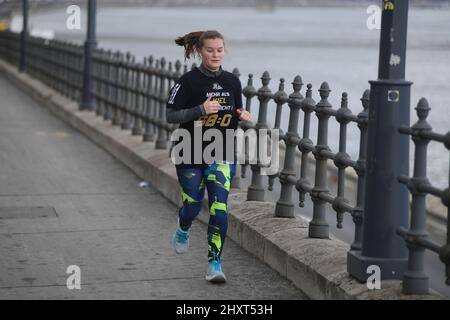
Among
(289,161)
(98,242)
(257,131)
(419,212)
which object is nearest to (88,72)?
(257,131)

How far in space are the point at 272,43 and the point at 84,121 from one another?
118m

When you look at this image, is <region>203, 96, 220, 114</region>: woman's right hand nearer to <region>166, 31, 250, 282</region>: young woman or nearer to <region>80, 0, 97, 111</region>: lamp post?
<region>166, 31, 250, 282</region>: young woman

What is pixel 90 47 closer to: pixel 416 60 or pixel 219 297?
pixel 219 297

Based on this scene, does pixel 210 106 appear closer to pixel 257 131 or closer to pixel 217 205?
pixel 217 205

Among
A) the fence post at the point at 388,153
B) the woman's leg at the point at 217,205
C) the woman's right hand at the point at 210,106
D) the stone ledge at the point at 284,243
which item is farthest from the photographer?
the woman's leg at the point at 217,205

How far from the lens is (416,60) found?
16200cm

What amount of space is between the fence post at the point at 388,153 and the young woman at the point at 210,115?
1.05 metres

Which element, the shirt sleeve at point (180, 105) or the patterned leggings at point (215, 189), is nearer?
the shirt sleeve at point (180, 105)

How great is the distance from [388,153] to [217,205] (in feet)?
4.48

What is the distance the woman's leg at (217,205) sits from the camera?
22.3 feet

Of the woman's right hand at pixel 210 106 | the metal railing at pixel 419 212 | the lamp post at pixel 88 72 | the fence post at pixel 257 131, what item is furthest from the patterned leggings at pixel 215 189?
the lamp post at pixel 88 72

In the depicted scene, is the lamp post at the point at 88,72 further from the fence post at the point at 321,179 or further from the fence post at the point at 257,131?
the fence post at the point at 321,179

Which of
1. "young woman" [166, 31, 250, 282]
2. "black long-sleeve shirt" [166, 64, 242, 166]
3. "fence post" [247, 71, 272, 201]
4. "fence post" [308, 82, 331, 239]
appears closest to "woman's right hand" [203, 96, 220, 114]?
"young woman" [166, 31, 250, 282]

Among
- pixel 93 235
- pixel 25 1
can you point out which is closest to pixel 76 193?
pixel 93 235
